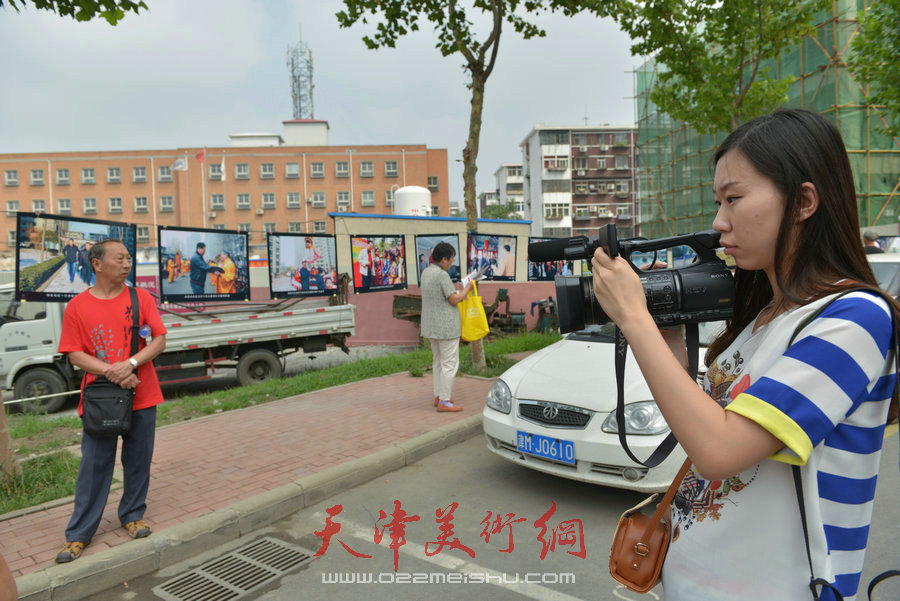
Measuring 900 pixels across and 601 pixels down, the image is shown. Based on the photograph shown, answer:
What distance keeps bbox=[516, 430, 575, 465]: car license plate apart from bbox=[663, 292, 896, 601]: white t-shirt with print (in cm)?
294

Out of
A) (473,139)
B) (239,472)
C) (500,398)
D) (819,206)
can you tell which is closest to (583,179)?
(473,139)

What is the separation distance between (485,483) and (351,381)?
14.3 ft

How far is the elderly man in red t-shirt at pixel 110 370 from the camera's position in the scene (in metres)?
3.43

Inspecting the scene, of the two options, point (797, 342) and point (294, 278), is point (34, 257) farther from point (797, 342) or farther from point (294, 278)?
point (797, 342)

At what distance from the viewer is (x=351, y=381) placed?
8617 millimetres

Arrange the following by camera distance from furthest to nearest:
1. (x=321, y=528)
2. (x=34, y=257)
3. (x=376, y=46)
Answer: (x=376, y=46), (x=34, y=257), (x=321, y=528)

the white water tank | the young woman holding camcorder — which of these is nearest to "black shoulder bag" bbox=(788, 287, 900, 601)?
the young woman holding camcorder

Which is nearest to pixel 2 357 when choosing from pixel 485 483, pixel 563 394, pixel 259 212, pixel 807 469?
pixel 485 483

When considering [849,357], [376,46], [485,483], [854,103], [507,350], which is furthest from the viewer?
[854,103]

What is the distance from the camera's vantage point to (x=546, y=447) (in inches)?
163

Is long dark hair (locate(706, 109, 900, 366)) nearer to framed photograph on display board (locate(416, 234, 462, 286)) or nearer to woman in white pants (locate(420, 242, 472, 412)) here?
woman in white pants (locate(420, 242, 472, 412))

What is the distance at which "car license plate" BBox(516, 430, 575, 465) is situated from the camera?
401 cm

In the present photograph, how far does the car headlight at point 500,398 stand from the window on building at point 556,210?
69778 millimetres

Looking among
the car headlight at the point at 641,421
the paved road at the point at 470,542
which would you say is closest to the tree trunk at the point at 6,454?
the paved road at the point at 470,542
